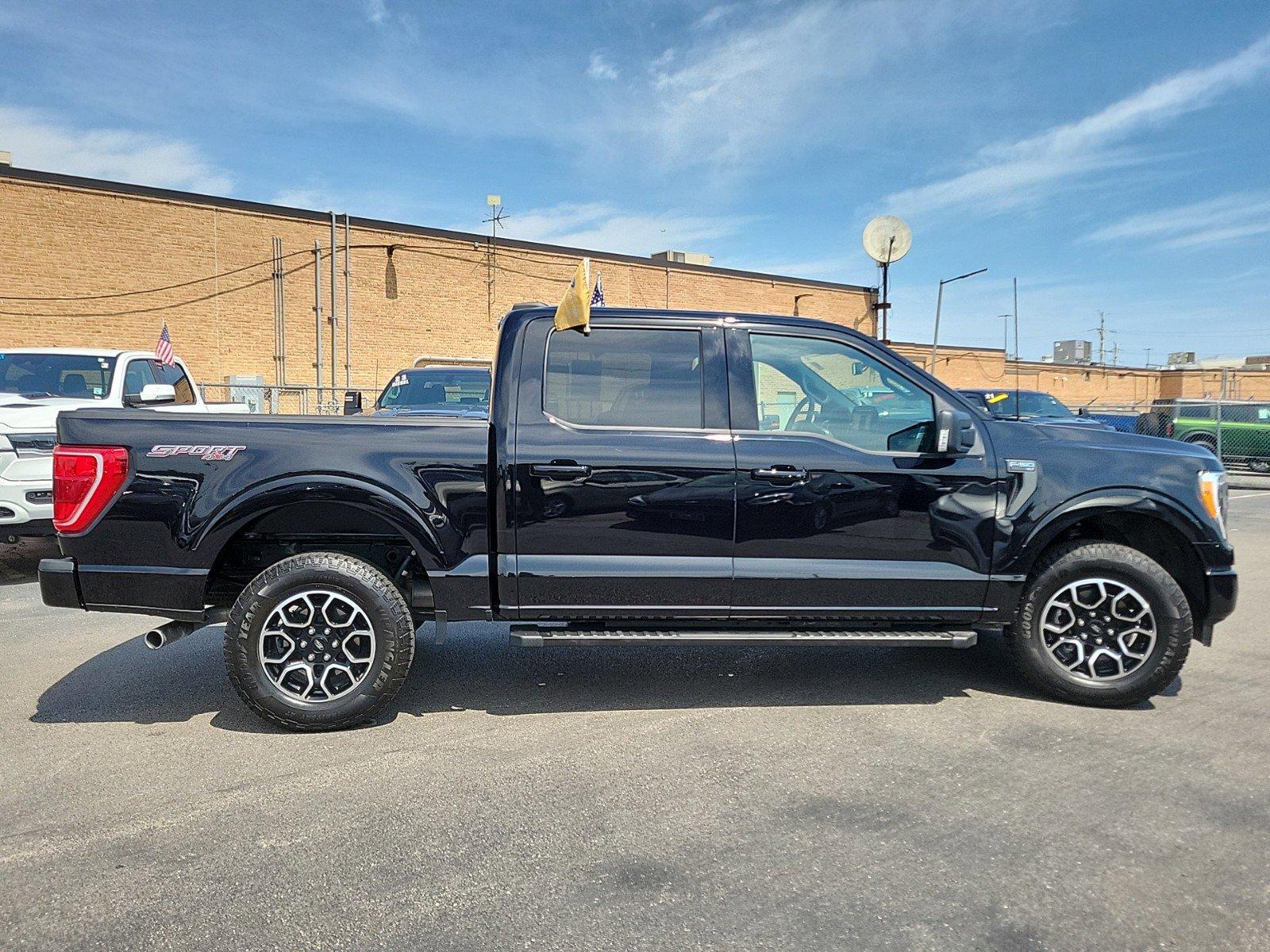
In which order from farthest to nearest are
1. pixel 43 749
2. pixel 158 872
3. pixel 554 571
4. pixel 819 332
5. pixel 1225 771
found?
pixel 819 332, pixel 554 571, pixel 43 749, pixel 1225 771, pixel 158 872

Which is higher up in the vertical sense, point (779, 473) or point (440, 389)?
point (440, 389)

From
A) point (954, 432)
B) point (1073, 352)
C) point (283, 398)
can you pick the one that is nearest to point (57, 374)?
point (954, 432)

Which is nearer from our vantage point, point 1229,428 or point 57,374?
point 57,374

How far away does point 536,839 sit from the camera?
3053mm

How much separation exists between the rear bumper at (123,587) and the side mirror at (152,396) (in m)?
4.25

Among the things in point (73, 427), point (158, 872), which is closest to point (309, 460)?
point (73, 427)

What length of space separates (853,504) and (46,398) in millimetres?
7866

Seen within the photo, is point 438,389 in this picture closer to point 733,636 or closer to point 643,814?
point 733,636

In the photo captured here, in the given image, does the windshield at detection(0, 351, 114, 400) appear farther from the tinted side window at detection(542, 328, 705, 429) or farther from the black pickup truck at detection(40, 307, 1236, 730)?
the tinted side window at detection(542, 328, 705, 429)

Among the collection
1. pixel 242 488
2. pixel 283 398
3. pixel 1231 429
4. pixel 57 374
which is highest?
pixel 283 398

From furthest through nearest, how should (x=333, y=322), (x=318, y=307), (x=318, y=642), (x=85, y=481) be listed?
(x=333, y=322)
(x=318, y=307)
(x=318, y=642)
(x=85, y=481)

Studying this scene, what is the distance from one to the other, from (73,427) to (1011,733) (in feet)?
14.9

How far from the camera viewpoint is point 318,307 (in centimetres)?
2444

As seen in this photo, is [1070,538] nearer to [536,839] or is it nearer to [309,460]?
[536,839]
